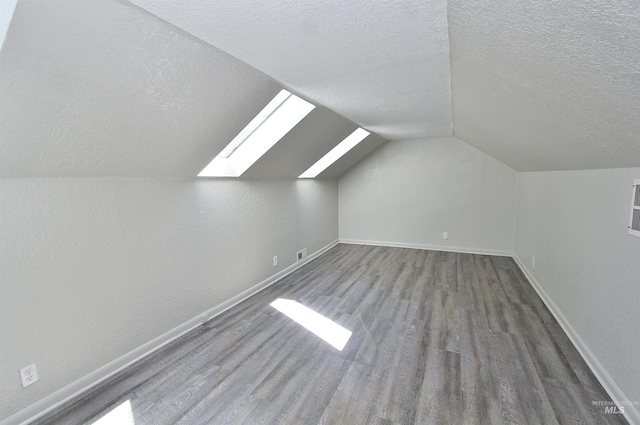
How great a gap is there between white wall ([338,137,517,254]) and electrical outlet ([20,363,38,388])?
467 cm

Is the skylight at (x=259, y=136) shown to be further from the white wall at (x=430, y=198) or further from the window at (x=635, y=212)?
the white wall at (x=430, y=198)

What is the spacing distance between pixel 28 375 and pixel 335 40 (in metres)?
2.42

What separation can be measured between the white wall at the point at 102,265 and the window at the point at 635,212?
299cm

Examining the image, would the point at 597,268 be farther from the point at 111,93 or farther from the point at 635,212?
the point at 111,93

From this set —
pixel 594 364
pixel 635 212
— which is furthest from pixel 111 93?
pixel 594 364

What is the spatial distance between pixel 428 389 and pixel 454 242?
364 cm

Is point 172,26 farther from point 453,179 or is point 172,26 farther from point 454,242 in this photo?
point 454,242

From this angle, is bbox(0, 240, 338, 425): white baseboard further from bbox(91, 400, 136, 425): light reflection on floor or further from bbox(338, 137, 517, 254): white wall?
bbox(338, 137, 517, 254): white wall

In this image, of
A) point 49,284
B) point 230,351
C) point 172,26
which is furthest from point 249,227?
point 172,26

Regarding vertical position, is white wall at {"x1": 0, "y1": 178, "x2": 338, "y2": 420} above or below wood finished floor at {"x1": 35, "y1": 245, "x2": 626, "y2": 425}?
above

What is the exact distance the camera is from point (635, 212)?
5.23 feet

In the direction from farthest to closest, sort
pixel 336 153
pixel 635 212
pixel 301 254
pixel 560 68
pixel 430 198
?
1. pixel 430 198
2. pixel 336 153
3. pixel 301 254
4. pixel 635 212
5. pixel 560 68

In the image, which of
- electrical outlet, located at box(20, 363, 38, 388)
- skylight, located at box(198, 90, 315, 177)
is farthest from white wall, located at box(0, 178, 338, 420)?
skylight, located at box(198, 90, 315, 177)

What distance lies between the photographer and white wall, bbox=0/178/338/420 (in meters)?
1.58
